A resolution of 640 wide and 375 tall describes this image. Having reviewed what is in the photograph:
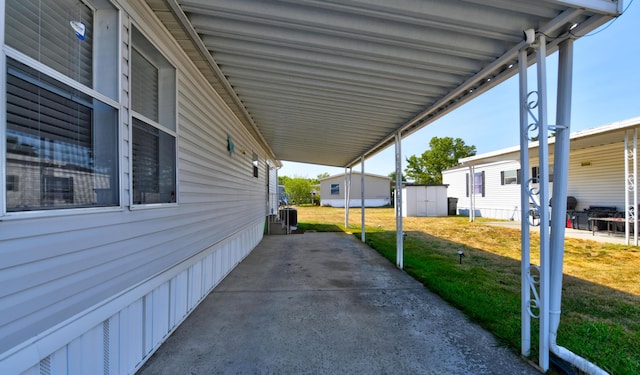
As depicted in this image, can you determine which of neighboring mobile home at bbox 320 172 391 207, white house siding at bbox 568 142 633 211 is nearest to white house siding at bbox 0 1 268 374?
white house siding at bbox 568 142 633 211

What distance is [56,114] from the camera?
61.8 inches

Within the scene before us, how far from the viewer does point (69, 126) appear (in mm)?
1655

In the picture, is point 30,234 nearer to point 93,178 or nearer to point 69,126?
point 93,178

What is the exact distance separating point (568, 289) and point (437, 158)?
34.3 m

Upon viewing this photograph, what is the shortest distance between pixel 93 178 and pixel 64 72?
644mm

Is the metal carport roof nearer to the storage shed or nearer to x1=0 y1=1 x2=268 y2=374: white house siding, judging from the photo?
x1=0 y1=1 x2=268 y2=374: white house siding

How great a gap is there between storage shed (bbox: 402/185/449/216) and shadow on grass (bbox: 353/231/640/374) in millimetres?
11213

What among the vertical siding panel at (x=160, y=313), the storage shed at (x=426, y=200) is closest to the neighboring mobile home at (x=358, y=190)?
the storage shed at (x=426, y=200)

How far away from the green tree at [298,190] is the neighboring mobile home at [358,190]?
3187 millimetres

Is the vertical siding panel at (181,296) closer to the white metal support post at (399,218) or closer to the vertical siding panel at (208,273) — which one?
the vertical siding panel at (208,273)

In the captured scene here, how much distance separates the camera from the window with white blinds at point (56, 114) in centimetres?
133

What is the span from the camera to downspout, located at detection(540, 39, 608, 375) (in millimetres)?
2184

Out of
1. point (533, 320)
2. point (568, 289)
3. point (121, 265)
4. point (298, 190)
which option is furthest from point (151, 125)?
point (298, 190)

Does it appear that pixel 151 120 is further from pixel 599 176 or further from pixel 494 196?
pixel 494 196
